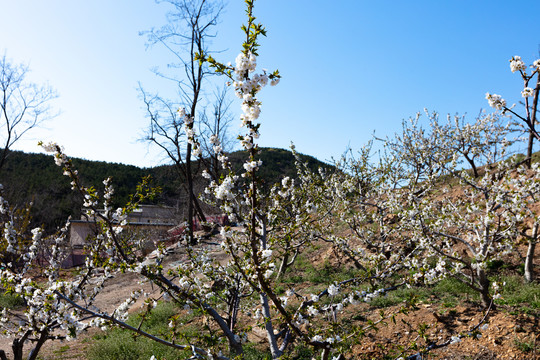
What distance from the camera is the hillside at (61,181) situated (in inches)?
1045

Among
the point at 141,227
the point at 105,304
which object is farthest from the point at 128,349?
the point at 141,227

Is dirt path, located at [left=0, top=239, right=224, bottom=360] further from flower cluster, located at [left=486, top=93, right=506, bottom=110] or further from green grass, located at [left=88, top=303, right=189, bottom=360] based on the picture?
flower cluster, located at [left=486, top=93, right=506, bottom=110]

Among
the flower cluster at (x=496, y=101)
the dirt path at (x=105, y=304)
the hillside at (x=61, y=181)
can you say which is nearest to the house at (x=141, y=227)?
the hillside at (x=61, y=181)

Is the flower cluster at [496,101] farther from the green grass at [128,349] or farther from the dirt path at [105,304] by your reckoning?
the green grass at [128,349]

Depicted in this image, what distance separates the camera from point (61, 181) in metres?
33.6

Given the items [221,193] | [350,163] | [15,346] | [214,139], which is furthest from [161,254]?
[350,163]

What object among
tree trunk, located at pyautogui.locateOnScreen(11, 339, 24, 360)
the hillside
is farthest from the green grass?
the hillside

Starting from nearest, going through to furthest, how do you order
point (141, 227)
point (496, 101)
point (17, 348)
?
point (496, 101)
point (17, 348)
point (141, 227)

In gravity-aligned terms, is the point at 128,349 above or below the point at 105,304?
above

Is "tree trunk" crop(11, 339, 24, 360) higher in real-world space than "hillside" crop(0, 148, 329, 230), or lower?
lower

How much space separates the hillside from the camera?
26.5m

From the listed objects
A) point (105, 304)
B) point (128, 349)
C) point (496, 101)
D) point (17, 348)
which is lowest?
Answer: point (105, 304)

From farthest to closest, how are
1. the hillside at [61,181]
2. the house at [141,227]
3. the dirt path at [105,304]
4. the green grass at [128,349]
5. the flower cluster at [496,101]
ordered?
the hillside at [61,181] → the house at [141,227] → the dirt path at [105,304] → the green grass at [128,349] → the flower cluster at [496,101]

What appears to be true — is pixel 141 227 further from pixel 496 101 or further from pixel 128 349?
pixel 496 101
